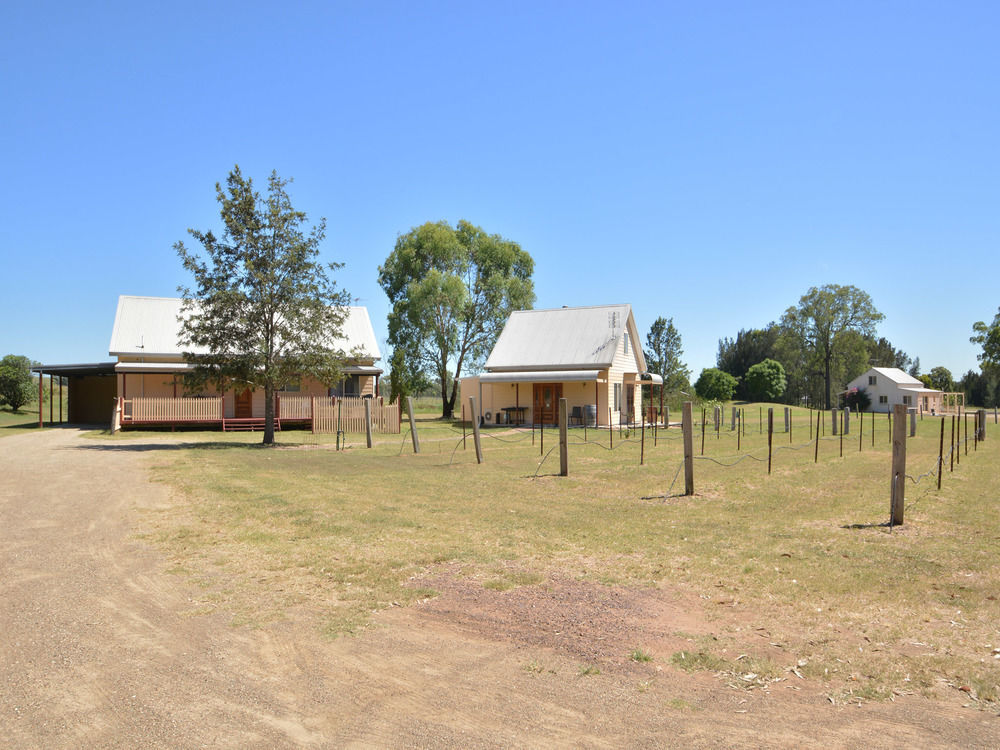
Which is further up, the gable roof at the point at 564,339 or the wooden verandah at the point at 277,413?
the gable roof at the point at 564,339

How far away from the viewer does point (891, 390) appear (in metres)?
66.1

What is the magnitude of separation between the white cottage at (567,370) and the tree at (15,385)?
90.3 ft

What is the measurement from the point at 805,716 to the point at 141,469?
586 inches

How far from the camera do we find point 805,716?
401 centimetres

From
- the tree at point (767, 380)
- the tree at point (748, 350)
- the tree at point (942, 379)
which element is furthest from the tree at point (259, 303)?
the tree at point (942, 379)

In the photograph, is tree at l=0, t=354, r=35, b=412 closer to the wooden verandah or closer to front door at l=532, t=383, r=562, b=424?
the wooden verandah

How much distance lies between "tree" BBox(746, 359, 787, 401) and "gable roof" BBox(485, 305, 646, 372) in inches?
1349

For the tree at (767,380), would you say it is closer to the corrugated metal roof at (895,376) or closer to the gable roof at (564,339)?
the corrugated metal roof at (895,376)

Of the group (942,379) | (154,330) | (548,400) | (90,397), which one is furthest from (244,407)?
(942,379)

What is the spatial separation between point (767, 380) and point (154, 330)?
56.7 meters

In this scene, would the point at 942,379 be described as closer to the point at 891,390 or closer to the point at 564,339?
the point at 891,390

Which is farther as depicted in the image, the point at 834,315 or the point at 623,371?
the point at 834,315

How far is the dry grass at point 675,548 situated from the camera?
17.1 ft

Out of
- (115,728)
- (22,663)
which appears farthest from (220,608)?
(115,728)
